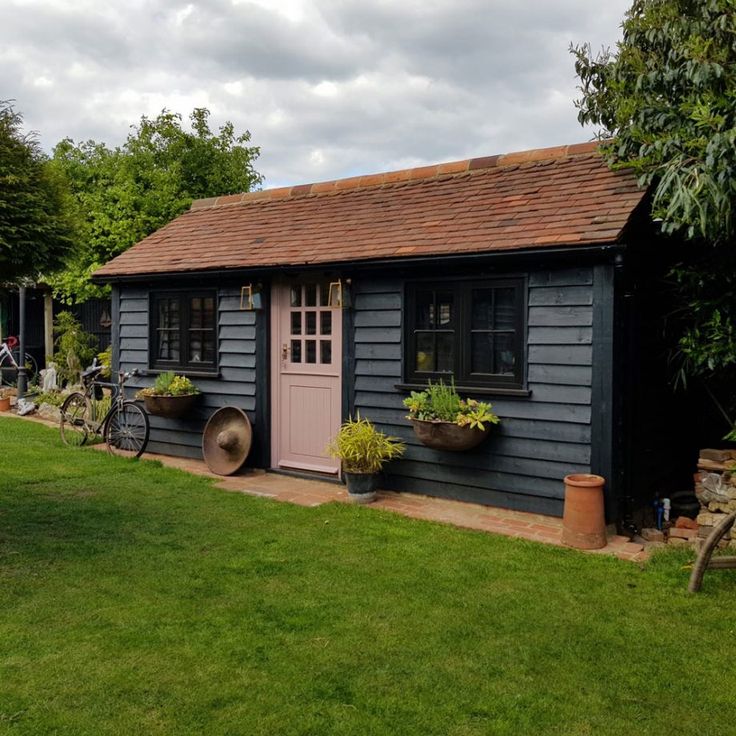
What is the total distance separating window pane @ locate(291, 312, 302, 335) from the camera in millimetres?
7102

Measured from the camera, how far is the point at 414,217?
662 centimetres

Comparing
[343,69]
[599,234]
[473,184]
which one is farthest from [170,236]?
[599,234]

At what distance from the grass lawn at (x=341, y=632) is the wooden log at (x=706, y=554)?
84 millimetres

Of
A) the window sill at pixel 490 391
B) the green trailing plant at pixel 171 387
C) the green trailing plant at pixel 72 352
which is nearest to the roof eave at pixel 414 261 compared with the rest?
the window sill at pixel 490 391

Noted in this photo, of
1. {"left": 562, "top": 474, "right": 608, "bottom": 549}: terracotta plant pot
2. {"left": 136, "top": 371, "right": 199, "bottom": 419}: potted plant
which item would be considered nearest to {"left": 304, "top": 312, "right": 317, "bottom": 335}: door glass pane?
{"left": 136, "top": 371, "right": 199, "bottom": 419}: potted plant

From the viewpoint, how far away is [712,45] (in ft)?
15.0

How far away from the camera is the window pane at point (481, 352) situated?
575 cm

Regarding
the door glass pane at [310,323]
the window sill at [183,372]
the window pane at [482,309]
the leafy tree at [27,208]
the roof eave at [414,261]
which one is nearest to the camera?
the leafy tree at [27,208]

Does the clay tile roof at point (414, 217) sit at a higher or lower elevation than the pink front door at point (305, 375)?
higher

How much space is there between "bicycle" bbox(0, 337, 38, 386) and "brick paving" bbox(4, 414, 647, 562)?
8.79 m

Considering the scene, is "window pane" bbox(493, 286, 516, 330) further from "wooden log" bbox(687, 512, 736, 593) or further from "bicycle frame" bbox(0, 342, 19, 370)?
"bicycle frame" bbox(0, 342, 19, 370)

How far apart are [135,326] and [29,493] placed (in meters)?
2.90

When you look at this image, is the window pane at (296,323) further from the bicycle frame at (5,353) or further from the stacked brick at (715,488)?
the bicycle frame at (5,353)

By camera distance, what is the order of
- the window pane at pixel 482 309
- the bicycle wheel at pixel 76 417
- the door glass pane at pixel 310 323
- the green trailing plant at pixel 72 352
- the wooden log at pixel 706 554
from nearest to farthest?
the wooden log at pixel 706 554
the window pane at pixel 482 309
the door glass pane at pixel 310 323
the bicycle wheel at pixel 76 417
the green trailing plant at pixel 72 352
